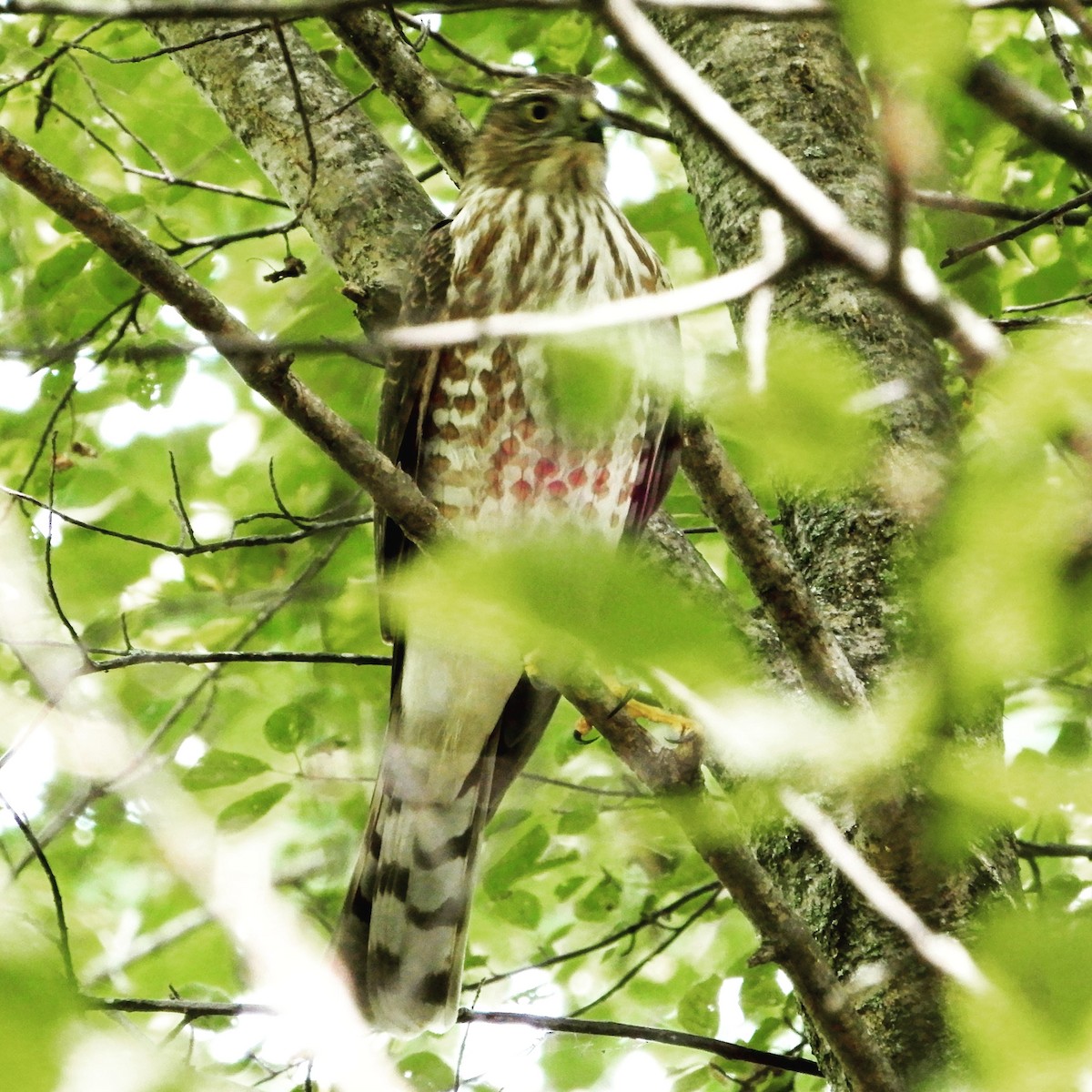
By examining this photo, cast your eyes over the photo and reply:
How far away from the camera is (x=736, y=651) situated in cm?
92

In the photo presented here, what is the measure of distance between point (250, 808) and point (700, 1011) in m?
1.24

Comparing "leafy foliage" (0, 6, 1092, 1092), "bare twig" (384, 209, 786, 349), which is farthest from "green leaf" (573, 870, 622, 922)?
"bare twig" (384, 209, 786, 349)

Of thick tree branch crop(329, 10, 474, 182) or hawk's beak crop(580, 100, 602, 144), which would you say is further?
hawk's beak crop(580, 100, 602, 144)

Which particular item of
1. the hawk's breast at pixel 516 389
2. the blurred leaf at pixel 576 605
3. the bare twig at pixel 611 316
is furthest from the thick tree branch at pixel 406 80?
the blurred leaf at pixel 576 605

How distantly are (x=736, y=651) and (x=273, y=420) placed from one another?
13.2 feet

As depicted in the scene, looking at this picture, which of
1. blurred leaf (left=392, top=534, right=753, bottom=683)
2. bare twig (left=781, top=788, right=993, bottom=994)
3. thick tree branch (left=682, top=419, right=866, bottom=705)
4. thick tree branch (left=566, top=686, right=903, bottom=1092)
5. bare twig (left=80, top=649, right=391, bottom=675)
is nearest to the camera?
blurred leaf (left=392, top=534, right=753, bottom=683)

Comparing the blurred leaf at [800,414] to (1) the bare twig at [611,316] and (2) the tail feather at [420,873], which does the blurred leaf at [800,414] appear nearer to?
(1) the bare twig at [611,316]

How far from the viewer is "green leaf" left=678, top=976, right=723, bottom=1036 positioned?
346cm

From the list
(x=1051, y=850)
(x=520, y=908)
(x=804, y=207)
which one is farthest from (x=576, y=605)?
(x=520, y=908)

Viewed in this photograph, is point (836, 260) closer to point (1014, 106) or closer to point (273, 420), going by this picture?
point (1014, 106)

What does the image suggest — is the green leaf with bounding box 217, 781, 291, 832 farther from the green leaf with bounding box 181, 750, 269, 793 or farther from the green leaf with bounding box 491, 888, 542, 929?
the green leaf with bounding box 491, 888, 542, 929

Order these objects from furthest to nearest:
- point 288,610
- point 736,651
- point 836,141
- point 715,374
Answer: point 288,610 < point 836,141 < point 715,374 < point 736,651

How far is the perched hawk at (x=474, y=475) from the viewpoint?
3.48m

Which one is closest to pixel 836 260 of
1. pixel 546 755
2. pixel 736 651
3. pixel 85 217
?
pixel 736 651
